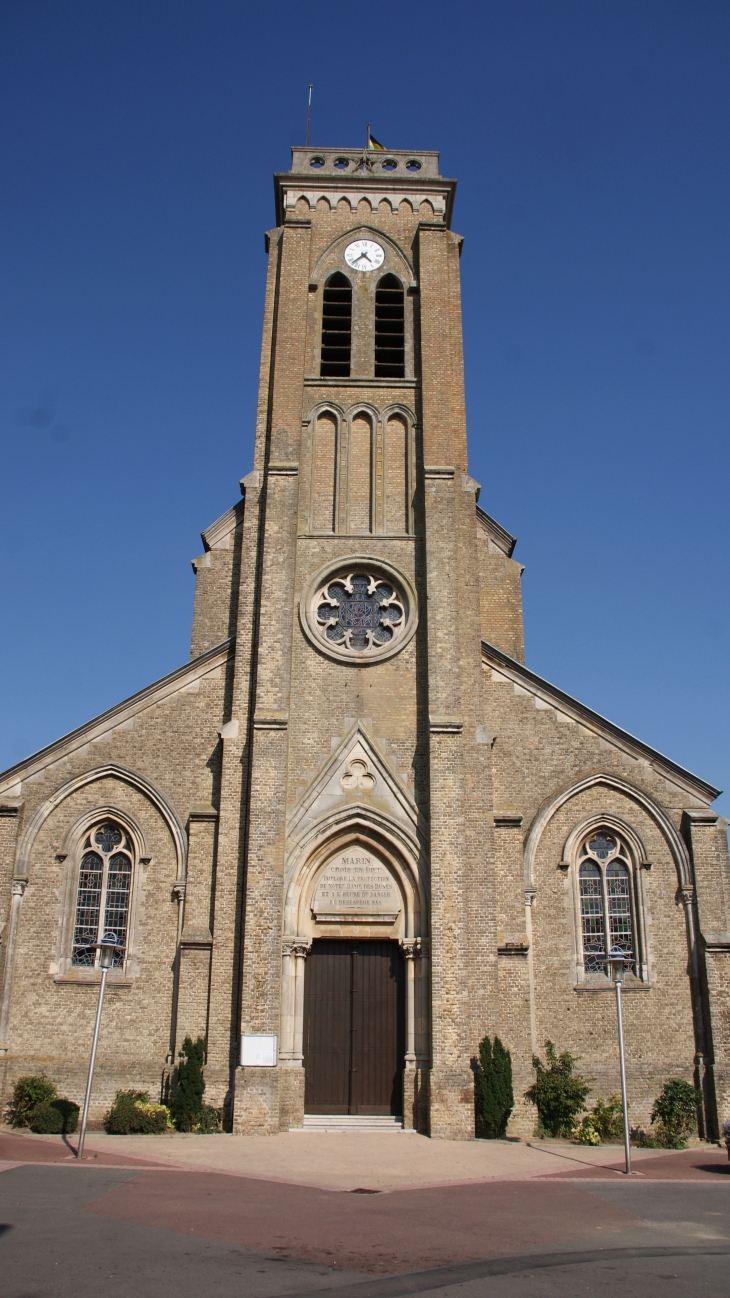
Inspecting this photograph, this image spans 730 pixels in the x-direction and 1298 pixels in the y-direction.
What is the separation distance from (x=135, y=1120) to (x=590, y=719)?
11.2m

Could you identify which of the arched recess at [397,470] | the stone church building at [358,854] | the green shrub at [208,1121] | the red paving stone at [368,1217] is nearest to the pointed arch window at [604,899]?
the stone church building at [358,854]

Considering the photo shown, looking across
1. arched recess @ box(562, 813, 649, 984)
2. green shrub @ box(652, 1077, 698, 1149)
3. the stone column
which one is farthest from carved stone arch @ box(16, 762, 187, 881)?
green shrub @ box(652, 1077, 698, 1149)

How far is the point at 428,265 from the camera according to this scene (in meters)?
23.7

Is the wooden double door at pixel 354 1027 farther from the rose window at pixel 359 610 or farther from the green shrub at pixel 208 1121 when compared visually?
the rose window at pixel 359 610

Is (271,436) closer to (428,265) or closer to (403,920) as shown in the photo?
(428,265)

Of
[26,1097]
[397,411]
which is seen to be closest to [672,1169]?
[26,1097]

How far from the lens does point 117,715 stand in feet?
67.4

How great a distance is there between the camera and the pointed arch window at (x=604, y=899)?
19.2 m

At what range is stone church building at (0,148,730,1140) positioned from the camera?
1789 centimetres

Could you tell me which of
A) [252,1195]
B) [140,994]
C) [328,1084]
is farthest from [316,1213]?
[140,994]

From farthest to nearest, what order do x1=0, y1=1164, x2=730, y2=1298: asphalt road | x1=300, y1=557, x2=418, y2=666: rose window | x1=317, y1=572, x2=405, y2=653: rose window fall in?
x1=317, y1=572, x2=405, y2=653: rose window < x1=300, y1=557, x2=418, y2=666: rose window < x1=0, y1=1164, x2=730, y2=1298: asphalt road

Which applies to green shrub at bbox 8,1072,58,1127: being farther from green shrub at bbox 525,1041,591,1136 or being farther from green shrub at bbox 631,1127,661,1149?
green shrub at bbox 631,1127,661,1149

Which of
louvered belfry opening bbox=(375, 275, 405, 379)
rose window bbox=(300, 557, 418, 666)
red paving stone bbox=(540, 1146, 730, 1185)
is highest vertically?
louvered belfry opening bbox=(375, 275, 405, 379)

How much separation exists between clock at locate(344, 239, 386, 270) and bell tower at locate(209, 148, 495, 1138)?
0.14 ft
